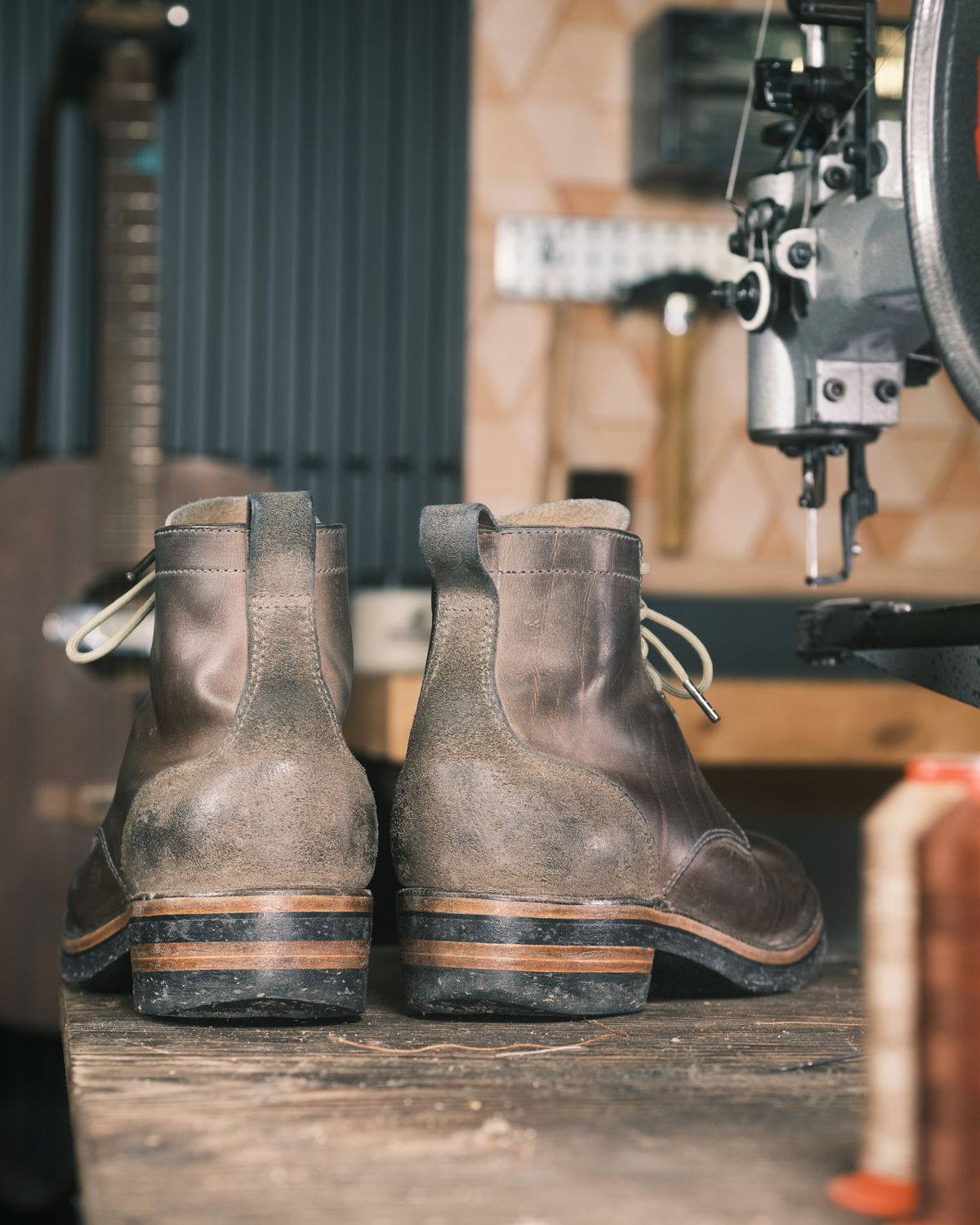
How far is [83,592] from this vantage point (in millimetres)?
2283

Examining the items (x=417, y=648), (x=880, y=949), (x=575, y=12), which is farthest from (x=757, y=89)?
(x=575, y=12)

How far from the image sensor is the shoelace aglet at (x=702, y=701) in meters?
0.94

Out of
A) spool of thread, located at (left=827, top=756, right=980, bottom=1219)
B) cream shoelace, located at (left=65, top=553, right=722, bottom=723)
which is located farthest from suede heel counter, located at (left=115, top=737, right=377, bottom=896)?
spool of thread, located at (left=827, top=756, right=980, bottom=1219)

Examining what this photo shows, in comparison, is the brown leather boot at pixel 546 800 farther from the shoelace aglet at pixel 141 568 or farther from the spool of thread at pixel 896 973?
the spool of thread at pixel 896 973

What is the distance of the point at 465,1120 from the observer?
59 cm

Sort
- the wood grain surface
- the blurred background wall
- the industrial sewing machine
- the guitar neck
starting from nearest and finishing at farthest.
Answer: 1. the industrial sewing machine
2. the wood grain surface
3. the guitar neck
4. the blurred background wall

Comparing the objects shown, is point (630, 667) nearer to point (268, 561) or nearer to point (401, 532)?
point (268, 561)

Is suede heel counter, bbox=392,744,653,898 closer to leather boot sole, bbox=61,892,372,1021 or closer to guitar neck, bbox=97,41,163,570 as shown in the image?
leather boot sole, bbox=61,892,372,1021

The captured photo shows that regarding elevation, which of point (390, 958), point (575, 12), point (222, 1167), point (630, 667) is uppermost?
point (575, 12)

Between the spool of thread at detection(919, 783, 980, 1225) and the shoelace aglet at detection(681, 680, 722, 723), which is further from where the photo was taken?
the shoelace aglet at detection(681, 680, 722, 723)

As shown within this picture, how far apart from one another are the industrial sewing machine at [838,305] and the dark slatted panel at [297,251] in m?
1.49

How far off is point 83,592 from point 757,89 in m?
1.44

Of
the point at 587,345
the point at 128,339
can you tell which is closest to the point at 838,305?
the point at 128,339

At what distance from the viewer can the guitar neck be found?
7.45 feet
